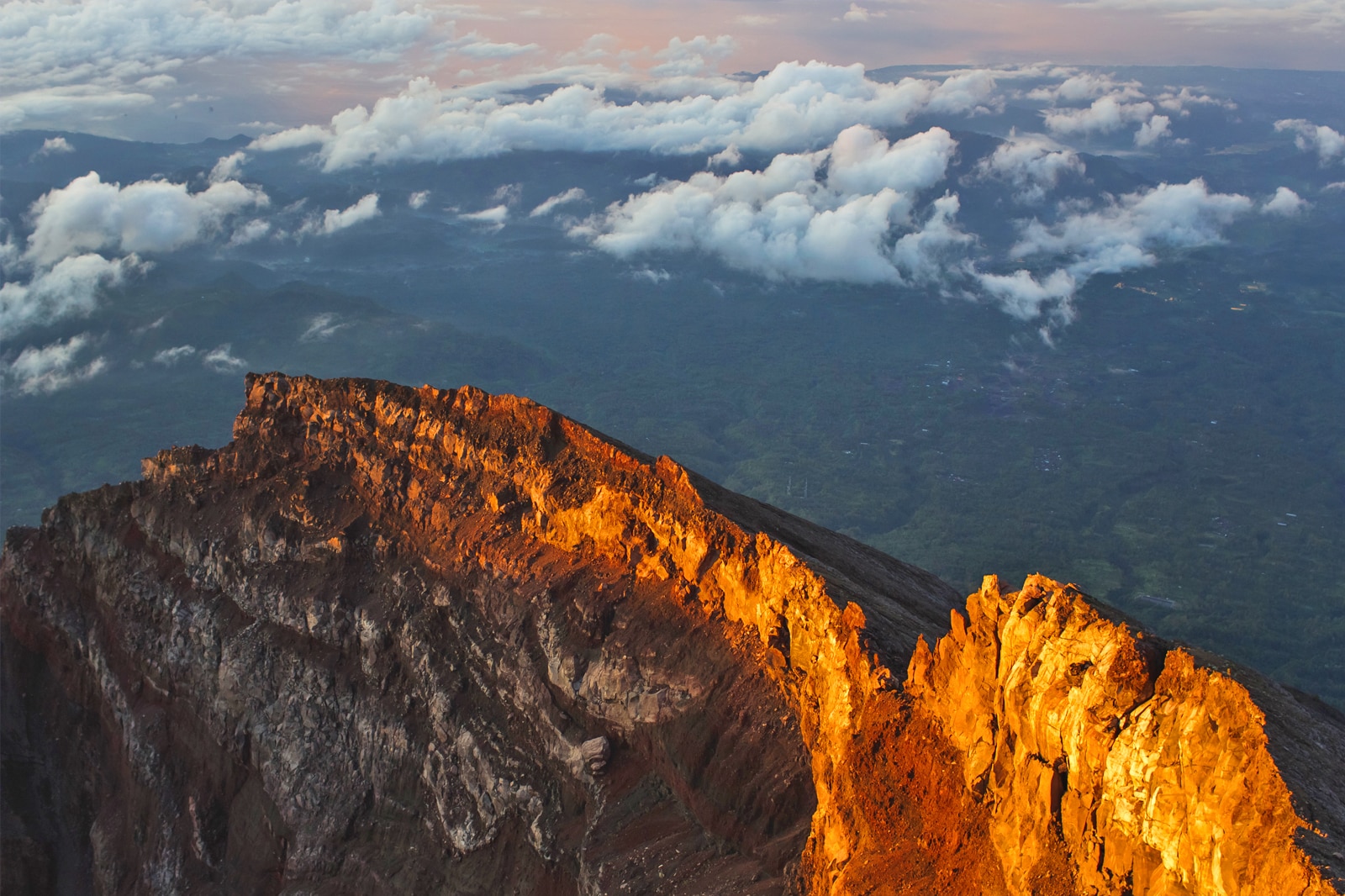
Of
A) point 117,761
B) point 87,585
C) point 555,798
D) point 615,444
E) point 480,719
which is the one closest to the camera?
point 555,798

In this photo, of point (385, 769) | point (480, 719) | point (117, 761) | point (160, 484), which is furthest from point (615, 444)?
point (117, 761)

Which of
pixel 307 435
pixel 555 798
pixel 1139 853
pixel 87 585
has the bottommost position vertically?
pixel 87 585

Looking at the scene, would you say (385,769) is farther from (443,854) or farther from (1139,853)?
(1139,853)

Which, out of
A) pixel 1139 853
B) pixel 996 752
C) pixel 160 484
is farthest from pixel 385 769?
pixel 1139 853

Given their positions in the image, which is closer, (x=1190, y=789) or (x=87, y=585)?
(x=1190, y=789)

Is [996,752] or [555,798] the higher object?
[996,752]

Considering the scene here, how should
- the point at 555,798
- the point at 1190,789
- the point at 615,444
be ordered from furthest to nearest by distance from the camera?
the point at 615,444
the point at 555,798
the point at 1190,789

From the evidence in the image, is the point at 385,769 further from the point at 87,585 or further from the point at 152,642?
the point at 87,585
